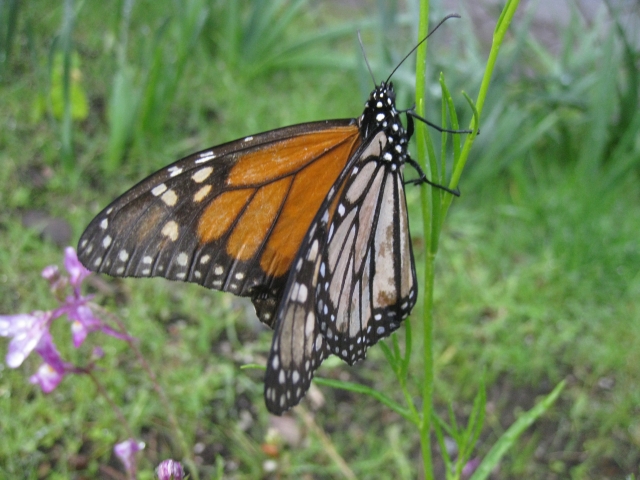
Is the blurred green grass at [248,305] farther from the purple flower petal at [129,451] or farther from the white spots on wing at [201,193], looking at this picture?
the white spots on wing at [201,193]

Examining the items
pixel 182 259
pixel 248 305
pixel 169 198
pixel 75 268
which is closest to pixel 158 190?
pixel 169 198

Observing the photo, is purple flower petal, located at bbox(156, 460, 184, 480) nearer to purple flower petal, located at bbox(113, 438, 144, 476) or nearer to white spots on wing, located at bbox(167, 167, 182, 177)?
purple flower petal, located at bbox(113, 438, 144, 476)

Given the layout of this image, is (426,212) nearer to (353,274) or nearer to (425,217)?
(425,217)

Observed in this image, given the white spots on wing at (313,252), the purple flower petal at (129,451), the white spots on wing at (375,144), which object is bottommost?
the purple flower petal at (129,451)

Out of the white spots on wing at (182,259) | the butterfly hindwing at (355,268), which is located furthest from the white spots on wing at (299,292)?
the white spots on wing at (182,259)

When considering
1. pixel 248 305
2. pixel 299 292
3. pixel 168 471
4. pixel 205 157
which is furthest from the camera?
pixel 248 305

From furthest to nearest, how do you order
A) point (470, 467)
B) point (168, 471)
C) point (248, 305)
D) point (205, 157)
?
point (248, 305)
point (470, 467)
point (205, 157)
point (168, 471)

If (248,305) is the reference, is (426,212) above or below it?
above
